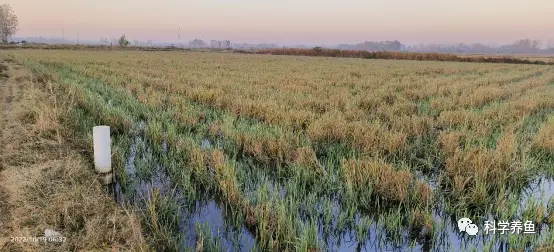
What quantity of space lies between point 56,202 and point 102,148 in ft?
3.51

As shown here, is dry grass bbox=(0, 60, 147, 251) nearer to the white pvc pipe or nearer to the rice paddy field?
the white pvc pipe

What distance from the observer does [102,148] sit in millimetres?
4477

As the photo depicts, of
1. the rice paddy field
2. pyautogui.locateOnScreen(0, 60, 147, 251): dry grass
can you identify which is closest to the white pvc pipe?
pyautogui.locateOnScreen(0, 60, 147, 251): dry grass

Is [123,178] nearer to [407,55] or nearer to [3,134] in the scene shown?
[3,134]

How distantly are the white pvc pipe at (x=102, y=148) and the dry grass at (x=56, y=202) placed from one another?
0.54 ft

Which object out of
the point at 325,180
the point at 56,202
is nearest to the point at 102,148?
the point at 56,202

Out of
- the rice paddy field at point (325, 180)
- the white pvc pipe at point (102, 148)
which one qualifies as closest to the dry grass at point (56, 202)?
the white pvc pipe at point (102, 148)

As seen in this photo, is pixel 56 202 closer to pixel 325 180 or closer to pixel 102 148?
pixel 102 148

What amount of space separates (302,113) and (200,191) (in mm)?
4218

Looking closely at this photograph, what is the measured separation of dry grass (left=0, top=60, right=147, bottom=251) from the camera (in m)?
2.96

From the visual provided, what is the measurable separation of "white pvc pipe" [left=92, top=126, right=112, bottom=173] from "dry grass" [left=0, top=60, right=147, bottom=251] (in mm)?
164

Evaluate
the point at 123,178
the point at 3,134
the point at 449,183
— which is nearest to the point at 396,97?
the point at 449,183

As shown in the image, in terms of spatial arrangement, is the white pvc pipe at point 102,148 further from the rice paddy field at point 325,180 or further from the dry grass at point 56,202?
the rice paddy field at point 325,180

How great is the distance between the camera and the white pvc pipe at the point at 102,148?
4.39 meters
